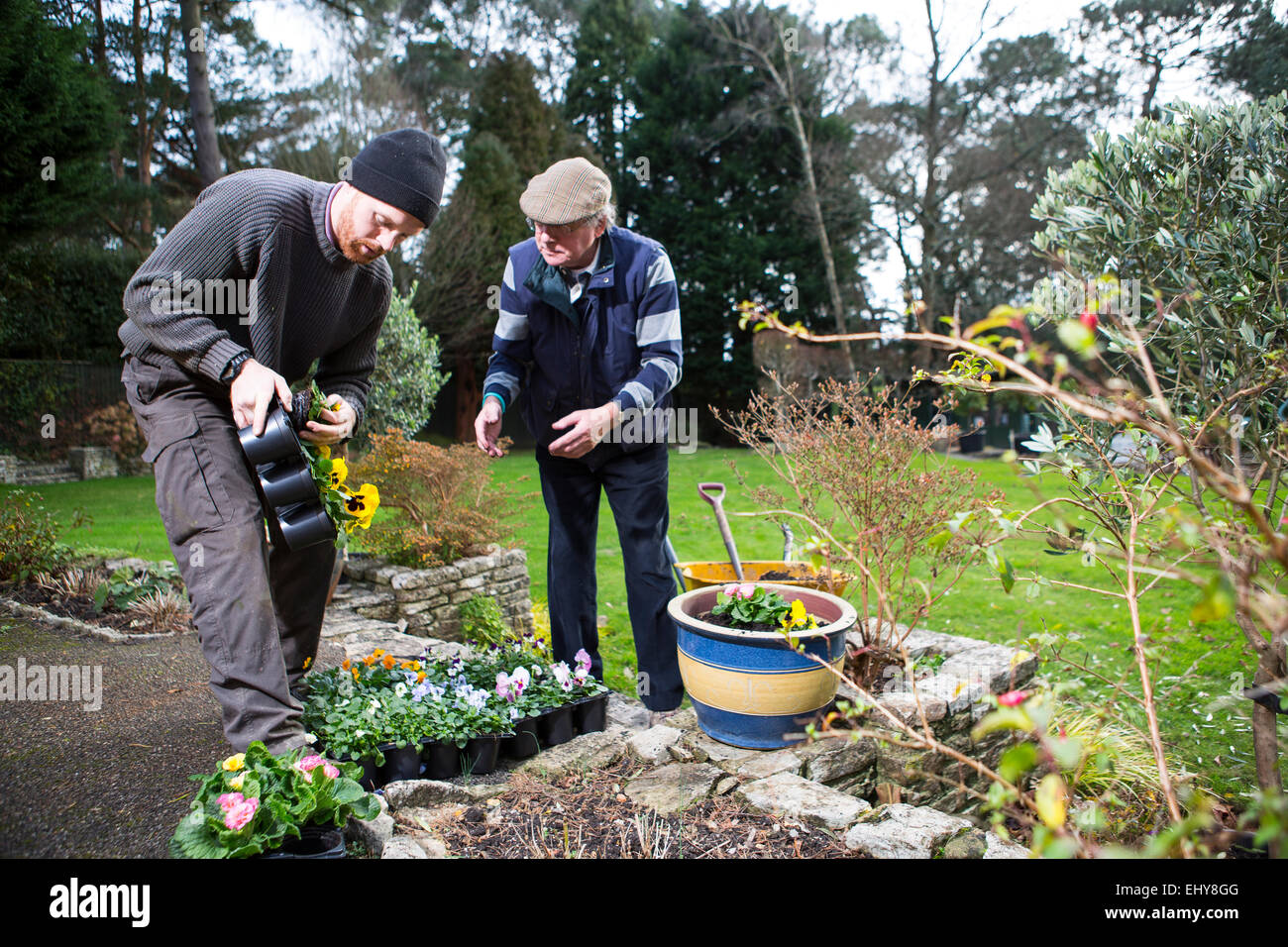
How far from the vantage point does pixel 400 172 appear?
7.24 feet

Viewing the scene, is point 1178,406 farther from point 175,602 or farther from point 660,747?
point 175,602

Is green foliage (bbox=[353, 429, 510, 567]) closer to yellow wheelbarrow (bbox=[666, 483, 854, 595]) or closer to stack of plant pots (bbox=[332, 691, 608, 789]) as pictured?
yellow wheelbarrow (bbox=[666, 483, 854, 595])

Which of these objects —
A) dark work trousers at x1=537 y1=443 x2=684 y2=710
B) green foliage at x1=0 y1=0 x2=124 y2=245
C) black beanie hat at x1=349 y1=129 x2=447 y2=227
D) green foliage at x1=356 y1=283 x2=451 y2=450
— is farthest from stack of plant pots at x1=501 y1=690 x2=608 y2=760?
green foliage at x1=0 y1=0 x2=124 y2=245

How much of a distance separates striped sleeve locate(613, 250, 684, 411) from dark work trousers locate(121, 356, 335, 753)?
1.35 m

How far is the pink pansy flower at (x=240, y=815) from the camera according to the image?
1629mm

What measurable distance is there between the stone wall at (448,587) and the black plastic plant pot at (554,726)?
2.41 m

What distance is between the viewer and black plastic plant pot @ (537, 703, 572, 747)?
2.68 meters

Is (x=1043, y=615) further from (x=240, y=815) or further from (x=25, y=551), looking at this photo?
(x=25, y=551)

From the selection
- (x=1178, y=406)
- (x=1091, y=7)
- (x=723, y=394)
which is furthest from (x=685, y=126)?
(x=1178, y=406)

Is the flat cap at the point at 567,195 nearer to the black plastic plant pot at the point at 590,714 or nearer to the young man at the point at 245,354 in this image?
the young man at the point at 245,354

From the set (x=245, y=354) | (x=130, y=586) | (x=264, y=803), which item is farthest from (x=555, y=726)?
(x=130, y=586)
